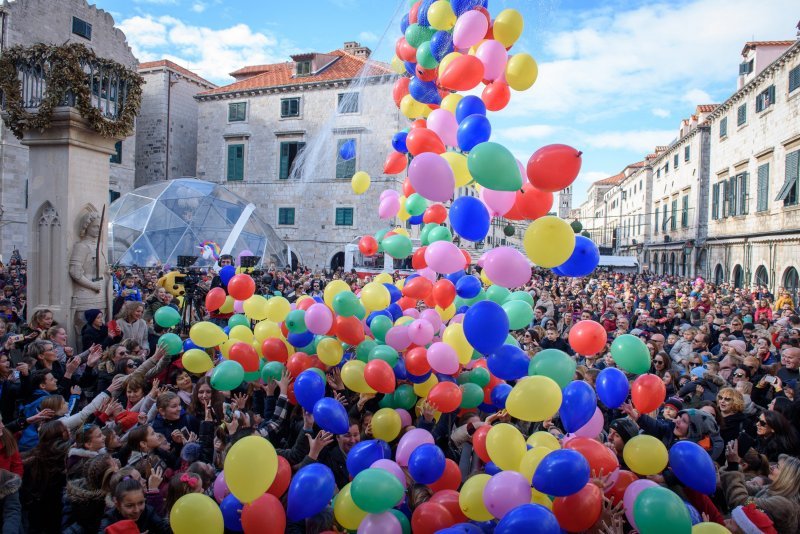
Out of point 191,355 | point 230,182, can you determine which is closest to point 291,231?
point 230,182

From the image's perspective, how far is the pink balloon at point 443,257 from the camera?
439cm

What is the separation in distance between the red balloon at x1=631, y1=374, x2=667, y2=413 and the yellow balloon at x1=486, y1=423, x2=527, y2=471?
1071 millimetres

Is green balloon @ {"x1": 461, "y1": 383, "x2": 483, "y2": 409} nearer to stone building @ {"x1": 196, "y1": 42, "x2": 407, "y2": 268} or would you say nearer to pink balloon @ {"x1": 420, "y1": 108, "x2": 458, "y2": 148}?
pink balloon @ {"x1": 420, "y1": 108, "x2": 458, "y2": 148}

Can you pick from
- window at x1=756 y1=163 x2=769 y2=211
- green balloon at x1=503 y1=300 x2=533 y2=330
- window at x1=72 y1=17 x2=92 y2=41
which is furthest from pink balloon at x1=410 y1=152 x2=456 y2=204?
window at x1=72 y1=17 x2=92 y2=41

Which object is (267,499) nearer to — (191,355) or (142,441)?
(142,441)

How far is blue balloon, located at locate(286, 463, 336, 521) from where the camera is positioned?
9.43 feet

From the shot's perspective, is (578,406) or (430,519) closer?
(430,519)

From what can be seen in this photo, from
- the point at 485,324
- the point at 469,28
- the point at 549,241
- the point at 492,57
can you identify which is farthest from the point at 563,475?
the point at 469,28

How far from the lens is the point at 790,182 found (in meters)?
16.1

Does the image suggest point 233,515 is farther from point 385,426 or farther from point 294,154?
point 294,154

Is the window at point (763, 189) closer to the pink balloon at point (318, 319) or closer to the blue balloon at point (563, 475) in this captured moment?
the pink balloon at point (318, 319)

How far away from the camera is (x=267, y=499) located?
287cm

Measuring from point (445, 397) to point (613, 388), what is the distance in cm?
124

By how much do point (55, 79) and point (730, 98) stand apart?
23.9 meters
